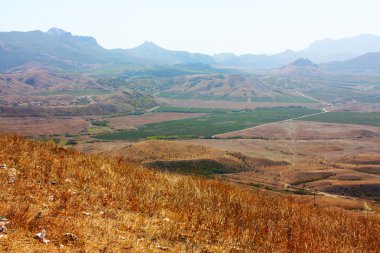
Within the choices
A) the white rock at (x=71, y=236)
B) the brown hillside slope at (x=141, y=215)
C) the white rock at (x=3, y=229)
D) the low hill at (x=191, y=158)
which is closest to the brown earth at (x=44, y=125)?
the low hill at (x=191, y=158)

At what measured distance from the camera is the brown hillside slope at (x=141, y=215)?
7944 mm

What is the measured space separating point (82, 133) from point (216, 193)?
15830 centimetres

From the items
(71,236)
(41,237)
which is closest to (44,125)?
(71,236)

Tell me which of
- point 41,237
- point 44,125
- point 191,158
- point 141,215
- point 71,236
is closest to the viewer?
point 41,237

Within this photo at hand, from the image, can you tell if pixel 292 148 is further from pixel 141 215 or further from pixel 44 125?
pixel 141 215

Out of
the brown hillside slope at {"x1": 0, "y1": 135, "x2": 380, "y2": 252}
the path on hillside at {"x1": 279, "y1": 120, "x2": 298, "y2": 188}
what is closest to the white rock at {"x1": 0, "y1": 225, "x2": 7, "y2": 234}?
the brown hillside slope at {"x1": 0, "y1": 135, "x2": 380, "y2": 252}

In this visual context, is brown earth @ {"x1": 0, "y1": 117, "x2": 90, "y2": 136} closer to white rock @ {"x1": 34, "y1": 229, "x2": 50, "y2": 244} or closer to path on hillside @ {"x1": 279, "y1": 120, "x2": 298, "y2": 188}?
path on hillside @ {"x1": 279, "y1": 120, "x2": 298, "y2": 188}

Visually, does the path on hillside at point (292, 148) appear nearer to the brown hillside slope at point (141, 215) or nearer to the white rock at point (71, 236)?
the brown hillside slope at point (141, 215)

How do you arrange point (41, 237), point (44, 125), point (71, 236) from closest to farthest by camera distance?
point (41, 237)
point (71, 236)
point (44, 125)

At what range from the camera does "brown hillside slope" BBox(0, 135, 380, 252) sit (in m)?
7.94

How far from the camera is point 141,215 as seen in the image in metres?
9.90

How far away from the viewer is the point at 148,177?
1449 centimetres

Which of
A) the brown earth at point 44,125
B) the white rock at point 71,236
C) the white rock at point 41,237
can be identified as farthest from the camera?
the brown earth at point 44,125

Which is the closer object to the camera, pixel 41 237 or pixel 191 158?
pixel 41 237
